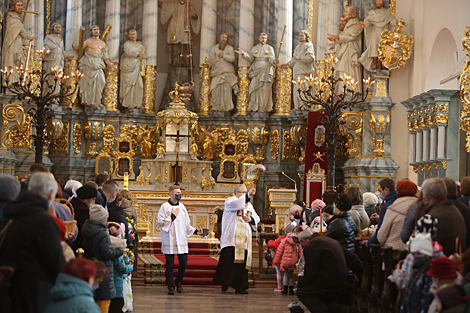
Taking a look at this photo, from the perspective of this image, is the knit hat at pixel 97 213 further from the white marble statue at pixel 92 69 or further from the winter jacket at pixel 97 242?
the white marble statue at pixel 92 69

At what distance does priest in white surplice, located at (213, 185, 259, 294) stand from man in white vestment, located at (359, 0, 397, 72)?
7.36 metres

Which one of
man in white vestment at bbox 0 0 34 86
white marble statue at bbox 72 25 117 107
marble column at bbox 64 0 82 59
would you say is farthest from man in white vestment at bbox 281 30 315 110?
man in white vestment at bbox 0 0 34 86

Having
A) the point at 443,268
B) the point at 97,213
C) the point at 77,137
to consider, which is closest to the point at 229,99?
the point at 77,137

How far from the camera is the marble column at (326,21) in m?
19.2

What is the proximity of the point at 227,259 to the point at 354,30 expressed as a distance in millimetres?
8754

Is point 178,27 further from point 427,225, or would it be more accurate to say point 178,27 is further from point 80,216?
point 427,225

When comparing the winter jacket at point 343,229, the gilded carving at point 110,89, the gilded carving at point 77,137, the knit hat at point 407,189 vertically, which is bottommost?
the winter jacket at point 343,229

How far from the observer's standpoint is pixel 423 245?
199 inches

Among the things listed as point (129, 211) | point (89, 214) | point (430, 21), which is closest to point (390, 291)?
point (89, 214)

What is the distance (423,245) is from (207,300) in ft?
20.1

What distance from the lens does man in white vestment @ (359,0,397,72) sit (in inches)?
686

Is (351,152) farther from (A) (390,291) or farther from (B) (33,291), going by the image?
(B) (33,291)

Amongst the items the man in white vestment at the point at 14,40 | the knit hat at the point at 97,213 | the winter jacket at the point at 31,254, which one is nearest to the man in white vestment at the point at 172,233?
the knit hat at the point at 97,213

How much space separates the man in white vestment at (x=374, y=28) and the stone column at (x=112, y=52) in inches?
287
